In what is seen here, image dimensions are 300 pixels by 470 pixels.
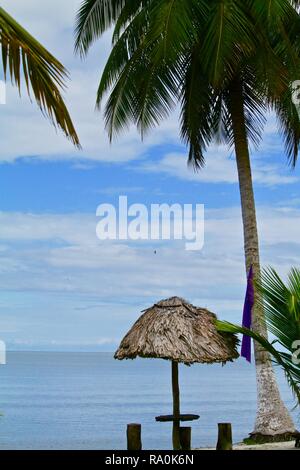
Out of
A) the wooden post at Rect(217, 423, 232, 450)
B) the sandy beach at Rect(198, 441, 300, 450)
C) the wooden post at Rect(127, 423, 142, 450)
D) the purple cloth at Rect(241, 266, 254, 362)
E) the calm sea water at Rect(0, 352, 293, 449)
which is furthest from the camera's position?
the calm sea water at Rect(0, 352, 293, 449)

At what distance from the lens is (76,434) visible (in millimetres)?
52844

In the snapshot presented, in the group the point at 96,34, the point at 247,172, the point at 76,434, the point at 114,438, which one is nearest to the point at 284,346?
the point at 247,172

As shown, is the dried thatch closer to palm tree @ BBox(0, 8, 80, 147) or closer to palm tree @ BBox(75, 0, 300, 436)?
palm tree @ BBox(75, 0, 300, 436)

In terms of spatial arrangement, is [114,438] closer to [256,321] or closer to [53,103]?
[256,321]

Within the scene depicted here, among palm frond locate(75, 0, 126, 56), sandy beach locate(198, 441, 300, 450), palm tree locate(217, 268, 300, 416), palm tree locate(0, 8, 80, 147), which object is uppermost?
palm frond locate(75, 0, 126, 56)

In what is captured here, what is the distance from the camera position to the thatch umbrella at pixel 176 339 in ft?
49.7

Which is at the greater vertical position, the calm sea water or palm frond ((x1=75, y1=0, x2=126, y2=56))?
palm frond ((x1=75, y1=0, x2=126, y2=56))

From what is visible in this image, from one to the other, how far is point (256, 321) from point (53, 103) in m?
12.0

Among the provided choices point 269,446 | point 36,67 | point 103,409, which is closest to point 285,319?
point 36,67

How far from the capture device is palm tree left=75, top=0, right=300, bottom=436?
16.8 meters

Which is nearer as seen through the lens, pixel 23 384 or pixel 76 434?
pixel 76 434

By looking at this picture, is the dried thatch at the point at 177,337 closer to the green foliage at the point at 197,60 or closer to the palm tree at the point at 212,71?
the palm tree at the point at 212,71

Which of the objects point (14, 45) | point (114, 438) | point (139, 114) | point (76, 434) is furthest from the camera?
point (76, 434)

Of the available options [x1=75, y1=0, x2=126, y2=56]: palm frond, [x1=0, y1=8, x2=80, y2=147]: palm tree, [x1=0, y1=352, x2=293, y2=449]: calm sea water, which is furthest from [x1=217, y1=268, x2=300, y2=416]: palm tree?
[x1=0, y1=352, x2=293, y2=449]: calm sea water
